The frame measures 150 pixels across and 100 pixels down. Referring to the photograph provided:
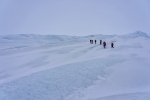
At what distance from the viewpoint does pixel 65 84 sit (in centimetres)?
720

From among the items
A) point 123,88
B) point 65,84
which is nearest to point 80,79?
point 65,84

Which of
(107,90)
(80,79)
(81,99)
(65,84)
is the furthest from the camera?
(80,79)

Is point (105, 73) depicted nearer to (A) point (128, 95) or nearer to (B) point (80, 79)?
(B) point (80, 79)

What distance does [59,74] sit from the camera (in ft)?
27.5

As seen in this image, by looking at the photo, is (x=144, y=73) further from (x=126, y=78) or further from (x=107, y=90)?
(x=107, y=90)

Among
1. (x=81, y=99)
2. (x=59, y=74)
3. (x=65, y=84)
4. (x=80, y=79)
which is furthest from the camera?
(x=59, y=74)

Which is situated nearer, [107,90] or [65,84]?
[107,90]

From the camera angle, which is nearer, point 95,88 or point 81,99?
point 81,99

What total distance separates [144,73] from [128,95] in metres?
2.97

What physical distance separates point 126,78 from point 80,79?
2.32m

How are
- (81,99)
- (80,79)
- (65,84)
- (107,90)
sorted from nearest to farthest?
(81,99), (107,90), (65,84), (80,79)

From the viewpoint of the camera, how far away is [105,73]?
8.39m

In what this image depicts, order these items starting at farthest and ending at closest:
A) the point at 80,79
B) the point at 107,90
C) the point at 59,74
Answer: the point at 59,74 < the point at 80,79 < the point at 107,90

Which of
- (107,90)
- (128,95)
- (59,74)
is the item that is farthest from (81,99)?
(59,74)
